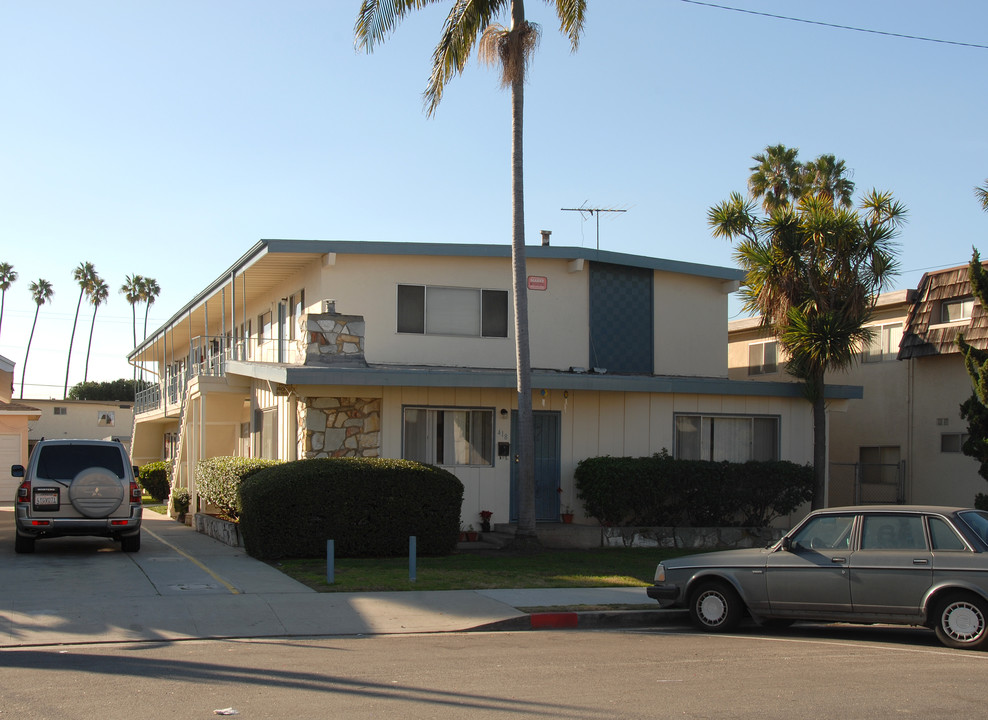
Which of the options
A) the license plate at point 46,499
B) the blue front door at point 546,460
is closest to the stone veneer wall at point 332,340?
the blue front door at point 546,460

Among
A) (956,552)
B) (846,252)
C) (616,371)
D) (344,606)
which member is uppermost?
(846,252)

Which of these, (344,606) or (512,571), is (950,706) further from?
(512,571)

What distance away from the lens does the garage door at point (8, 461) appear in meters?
34.4

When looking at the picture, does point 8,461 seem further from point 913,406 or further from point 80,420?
point 913,406

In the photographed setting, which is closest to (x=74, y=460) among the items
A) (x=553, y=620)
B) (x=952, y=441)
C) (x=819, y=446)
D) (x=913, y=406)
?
(x=553, y=620)

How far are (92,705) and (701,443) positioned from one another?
15343 millimetres

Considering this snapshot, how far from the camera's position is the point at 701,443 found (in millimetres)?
20906

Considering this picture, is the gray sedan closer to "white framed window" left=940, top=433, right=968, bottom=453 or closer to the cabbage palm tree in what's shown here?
"white framed window" left=940, top=433, right=968, bottom=453

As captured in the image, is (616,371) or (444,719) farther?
(616,371)

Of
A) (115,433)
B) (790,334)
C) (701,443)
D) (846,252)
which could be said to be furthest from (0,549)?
(115,433)

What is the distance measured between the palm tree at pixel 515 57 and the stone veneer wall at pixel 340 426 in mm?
2895

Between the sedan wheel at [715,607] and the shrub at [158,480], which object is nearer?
the sedan wheel at [715,607]

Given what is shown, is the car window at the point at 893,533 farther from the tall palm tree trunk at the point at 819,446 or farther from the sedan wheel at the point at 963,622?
the tall palm tree trunk at the point at 819,446

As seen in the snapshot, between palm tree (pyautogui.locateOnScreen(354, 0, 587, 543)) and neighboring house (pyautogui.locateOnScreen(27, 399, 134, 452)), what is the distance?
37585 millimetres
